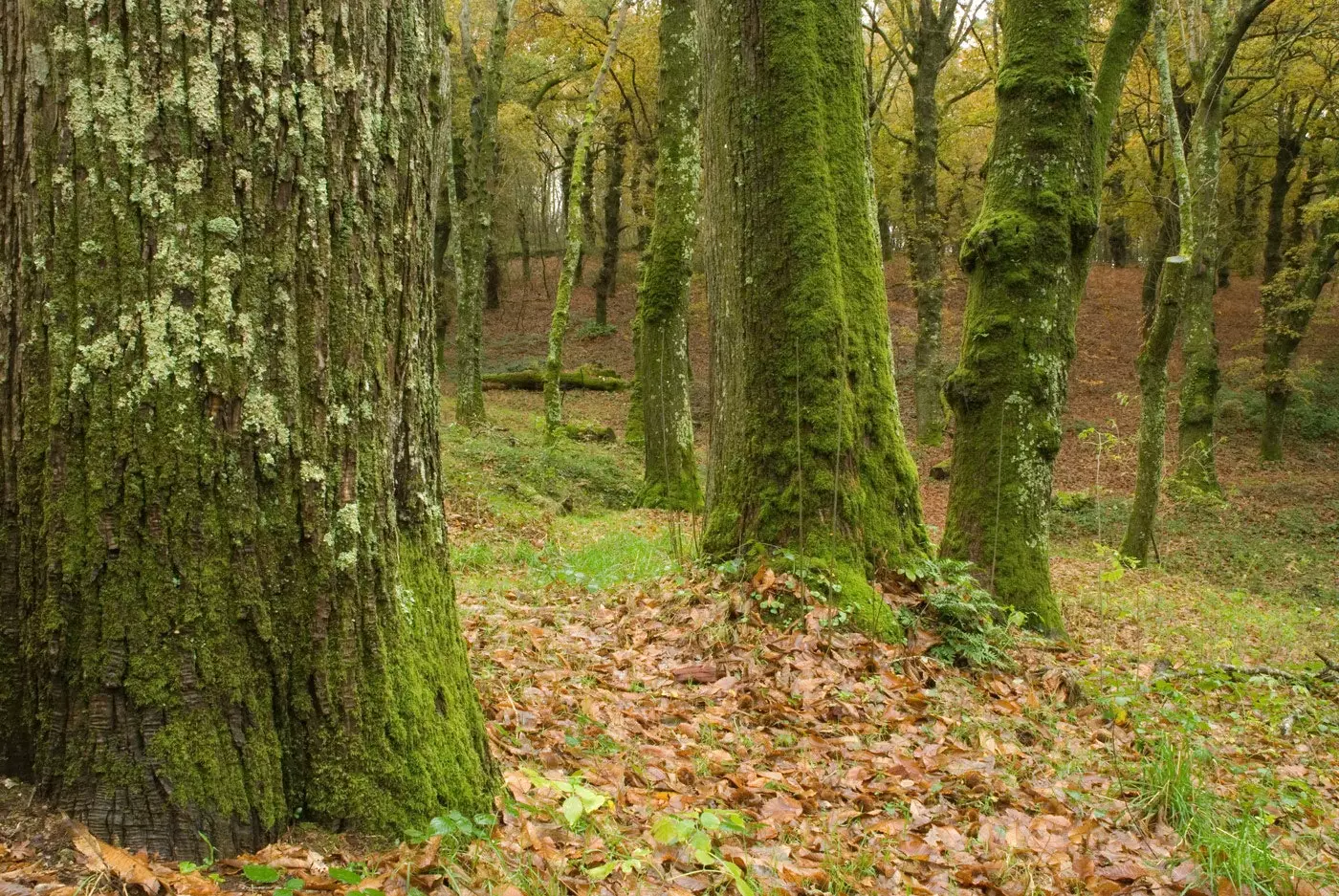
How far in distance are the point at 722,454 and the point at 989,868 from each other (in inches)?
126

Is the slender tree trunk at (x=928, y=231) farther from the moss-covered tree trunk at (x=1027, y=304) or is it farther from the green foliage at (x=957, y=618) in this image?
the green foliage at (x=957, y=618)

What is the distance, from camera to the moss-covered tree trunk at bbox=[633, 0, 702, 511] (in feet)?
40.1

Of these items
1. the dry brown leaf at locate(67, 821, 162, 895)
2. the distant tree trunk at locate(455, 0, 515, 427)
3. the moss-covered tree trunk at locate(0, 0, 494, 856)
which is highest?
the distant tree trunk at locate(455, 0, 515, 427)

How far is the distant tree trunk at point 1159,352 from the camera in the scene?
11.7 metres

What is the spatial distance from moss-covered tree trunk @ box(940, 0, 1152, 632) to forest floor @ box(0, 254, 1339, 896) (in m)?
1.04

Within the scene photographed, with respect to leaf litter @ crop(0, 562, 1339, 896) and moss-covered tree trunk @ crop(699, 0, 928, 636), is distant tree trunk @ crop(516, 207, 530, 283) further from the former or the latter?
leaf litter @ crop(0, 562, 1339, 896)

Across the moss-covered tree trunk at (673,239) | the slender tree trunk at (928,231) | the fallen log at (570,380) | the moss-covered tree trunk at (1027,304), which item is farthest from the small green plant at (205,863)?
the fallen log at (570,380)

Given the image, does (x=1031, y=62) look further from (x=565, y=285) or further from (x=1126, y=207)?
(x=1126, y=207)

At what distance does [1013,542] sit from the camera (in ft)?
→ 21.6

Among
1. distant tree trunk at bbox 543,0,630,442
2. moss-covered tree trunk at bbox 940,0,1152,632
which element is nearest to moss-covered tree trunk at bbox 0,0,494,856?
moss-covered tree trunk at bbox 940,0,1152,632

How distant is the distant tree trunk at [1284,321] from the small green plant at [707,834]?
23190 millimetres

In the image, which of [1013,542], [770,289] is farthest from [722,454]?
[1013,542]

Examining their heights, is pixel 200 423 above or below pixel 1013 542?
above

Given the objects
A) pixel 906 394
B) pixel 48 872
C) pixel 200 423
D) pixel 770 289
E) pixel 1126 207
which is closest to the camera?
pixel 48 872
